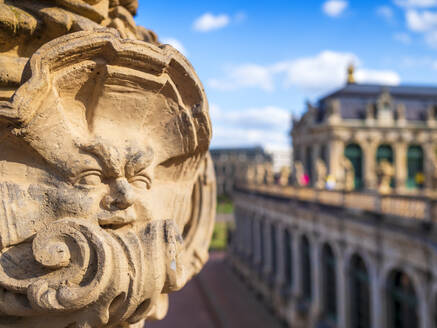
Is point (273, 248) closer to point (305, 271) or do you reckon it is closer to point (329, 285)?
point (305, 271)

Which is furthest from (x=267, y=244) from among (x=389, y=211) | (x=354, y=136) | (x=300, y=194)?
(x=389, y=211)

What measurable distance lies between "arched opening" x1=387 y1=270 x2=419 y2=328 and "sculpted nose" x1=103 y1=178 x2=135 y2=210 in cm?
1348

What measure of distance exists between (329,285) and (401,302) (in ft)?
21.0

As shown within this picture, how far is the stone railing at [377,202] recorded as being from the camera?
12.2 m

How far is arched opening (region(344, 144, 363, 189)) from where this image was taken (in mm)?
32344

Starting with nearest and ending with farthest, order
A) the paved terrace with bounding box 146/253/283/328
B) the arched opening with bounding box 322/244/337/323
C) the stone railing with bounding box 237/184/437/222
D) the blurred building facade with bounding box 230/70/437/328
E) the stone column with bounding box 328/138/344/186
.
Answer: the stone railing with bounding box 237/184/437/222
the blurred building facade with bounding box 230/70/437/328
the arched opening with bounding box 322/244/337/323
the paved terrace with bounding box 146/253/283/328
the stone column with bounding box 328/138/344/186

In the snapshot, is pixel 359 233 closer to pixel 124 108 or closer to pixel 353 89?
pixel 124 108

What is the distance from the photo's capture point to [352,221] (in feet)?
55.4

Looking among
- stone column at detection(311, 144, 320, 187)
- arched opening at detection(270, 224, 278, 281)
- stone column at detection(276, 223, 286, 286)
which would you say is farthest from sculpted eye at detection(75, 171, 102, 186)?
stone column at detection(311, 144, 320, 187)

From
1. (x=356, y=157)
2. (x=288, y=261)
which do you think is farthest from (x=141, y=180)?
(x=356, y=157)

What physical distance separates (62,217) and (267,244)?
2925 cm

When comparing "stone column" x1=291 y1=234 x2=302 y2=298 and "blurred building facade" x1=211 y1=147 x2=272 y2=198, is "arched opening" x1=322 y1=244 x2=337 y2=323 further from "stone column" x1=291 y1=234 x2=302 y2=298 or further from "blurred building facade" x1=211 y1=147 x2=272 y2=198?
"blurred building facade" x1=211 y1=147 x2=272 y2=198

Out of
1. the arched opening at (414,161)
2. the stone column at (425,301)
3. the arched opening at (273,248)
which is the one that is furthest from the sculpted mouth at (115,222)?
the arched opening at (414,161)

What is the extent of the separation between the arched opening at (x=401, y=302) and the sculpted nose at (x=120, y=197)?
13.5 meters
